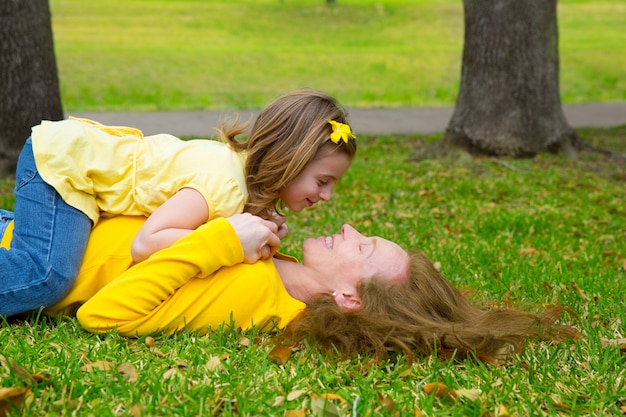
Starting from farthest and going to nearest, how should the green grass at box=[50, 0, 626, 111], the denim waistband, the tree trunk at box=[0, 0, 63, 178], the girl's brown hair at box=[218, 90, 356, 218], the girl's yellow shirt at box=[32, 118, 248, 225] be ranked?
the green grass at box=[50, 0, 626, 111] → the tree trunk at box=[0, 0, 63, 178] → the denim waistband → the girl's brown hair at box=[218, 90, 356, 218] → the girl's yellow shirt at box=[32, 118, 248, 225]

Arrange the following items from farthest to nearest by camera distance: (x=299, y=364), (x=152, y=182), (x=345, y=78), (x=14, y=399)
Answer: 1. (x=345, y=78)
2. (x=152, y=182)
3. (x=299, y=364)
4. (x=14, y=399)

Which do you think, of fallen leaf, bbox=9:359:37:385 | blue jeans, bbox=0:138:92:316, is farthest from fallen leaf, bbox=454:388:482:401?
blue jeans, bbox=0:138:92:316

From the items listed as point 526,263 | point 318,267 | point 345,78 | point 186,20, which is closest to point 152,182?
point 318,267

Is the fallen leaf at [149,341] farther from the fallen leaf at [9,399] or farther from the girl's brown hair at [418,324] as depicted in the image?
the fallen leaf at [9,399]

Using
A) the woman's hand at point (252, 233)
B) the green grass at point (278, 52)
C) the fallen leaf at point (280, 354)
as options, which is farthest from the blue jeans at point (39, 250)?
the green grass at point (278, 52)

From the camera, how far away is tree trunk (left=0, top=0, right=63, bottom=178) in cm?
771

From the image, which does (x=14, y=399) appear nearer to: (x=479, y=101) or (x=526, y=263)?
(x=526, y=263)

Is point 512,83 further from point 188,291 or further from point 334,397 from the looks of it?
point 334,397

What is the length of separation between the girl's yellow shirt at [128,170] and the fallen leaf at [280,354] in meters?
0.68

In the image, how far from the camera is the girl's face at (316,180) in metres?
3.80

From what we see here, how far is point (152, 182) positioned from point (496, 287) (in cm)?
215

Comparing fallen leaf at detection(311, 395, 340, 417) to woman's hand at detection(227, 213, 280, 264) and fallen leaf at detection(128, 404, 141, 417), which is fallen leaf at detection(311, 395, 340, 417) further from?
woman's hand at detection(227, 213, 280, 264)

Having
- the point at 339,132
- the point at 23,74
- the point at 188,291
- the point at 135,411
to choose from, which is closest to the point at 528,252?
the point at 339,132

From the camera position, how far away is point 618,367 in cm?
324
